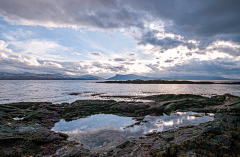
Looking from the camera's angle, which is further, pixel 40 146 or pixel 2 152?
pixel 40 146

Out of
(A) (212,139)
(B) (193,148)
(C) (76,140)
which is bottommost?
(C) (76,140)

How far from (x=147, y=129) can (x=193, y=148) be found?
708 cm

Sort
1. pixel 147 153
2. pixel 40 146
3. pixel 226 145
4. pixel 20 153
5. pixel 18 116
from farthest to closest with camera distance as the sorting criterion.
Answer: pixel 18 116
pixel 40 146
pixel 20 153
pixel 147 153
pixel 226 145

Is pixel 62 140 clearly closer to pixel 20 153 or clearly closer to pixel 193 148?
pixel 20 153

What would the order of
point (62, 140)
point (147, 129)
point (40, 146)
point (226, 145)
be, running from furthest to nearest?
point (147, 129) < point (62, 140) < point (40, 146) < point (226, 145)

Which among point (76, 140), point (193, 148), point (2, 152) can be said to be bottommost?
point (76, 140)

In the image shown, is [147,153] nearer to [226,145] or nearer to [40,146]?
[226,145]

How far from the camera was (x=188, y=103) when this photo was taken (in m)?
26.7

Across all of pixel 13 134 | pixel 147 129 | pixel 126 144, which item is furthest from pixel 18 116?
pixel 147 129

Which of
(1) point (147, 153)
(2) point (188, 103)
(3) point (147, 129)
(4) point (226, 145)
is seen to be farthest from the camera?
(2) point (188, 103)

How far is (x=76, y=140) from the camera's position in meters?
12.2

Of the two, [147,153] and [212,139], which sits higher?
[212,139]

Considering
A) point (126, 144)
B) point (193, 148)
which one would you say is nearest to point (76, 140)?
point (126, 144)

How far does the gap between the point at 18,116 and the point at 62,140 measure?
12535mm
